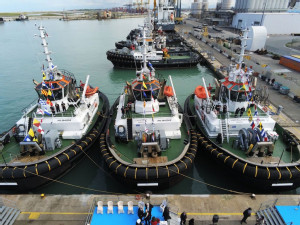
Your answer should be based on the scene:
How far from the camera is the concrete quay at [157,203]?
26.3ft

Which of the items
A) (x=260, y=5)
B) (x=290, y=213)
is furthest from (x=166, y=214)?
(x=260, y=5)

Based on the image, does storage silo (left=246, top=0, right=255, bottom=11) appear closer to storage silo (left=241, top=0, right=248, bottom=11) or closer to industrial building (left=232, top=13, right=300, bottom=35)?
storage silo (left=241, top=0, right=248, bottom=11)

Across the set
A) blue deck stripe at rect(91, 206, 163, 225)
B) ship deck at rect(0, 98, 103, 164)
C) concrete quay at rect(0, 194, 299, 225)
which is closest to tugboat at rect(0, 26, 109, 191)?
ship deck at rect(0, 98, 103, 164)

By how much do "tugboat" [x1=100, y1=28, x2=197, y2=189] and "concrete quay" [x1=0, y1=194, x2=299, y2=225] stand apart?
983 millimetres

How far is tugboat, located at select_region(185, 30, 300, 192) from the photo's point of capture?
917cm

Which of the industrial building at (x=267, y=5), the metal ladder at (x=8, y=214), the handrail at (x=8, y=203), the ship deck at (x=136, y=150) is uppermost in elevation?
the industrial building at (x=267, y=5)

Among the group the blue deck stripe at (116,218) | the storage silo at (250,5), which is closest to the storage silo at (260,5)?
the storage silo at (250,5)

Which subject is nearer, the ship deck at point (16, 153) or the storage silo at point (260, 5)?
the ship deck at point (16, 153)

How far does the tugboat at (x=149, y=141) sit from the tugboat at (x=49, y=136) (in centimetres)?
141

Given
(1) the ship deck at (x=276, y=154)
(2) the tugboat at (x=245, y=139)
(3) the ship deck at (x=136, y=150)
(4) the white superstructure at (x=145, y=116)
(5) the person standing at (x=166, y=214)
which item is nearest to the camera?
(5) the person standing at (x=166, y=214)

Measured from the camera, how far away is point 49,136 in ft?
34.4

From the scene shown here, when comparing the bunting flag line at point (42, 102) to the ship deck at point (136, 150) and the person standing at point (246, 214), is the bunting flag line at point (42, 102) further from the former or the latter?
the person standing at point (246, 214)

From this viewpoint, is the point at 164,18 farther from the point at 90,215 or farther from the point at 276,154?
the point at 90,215

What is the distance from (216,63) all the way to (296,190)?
24152mm
